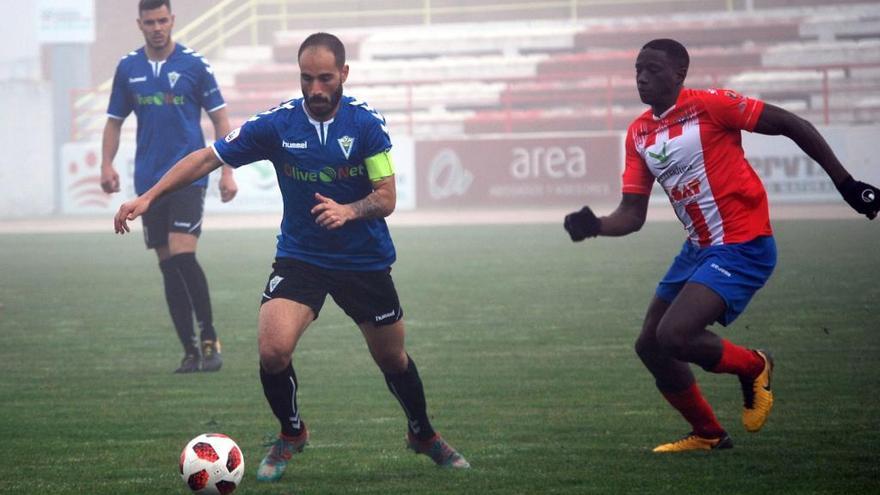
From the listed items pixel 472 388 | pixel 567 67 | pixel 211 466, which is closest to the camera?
pixel 211 466

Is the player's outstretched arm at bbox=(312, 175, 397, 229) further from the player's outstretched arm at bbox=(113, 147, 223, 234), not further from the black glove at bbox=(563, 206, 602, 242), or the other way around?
the black glove at bbox=(563, 206, 602, 242)

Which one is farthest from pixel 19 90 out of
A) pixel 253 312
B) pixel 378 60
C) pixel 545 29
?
pixel 253 312

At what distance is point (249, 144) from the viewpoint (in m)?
6.16

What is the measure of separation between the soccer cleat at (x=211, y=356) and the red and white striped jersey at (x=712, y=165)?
393 centimetres

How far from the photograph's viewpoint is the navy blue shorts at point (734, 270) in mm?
6289

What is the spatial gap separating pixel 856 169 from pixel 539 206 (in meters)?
5.94

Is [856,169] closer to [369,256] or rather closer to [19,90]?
[19,90]

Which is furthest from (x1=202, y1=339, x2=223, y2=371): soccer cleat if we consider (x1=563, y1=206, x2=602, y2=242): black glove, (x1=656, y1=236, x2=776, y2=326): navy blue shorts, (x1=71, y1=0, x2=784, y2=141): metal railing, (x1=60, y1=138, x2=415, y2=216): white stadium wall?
(x1=71, y1=0, x2=784, y2=141): metal railing

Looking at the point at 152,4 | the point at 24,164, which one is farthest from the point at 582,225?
the point at 24,164

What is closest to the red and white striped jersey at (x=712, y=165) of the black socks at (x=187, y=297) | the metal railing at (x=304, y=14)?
the black socks at (x=187, y=297)

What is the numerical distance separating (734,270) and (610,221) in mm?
651

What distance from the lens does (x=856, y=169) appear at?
2481 cm

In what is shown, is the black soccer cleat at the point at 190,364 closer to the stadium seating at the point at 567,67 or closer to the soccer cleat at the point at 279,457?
the soccer cleat at the point at 279,457

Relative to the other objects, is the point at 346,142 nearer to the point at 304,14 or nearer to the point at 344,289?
the point at 344,289
